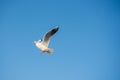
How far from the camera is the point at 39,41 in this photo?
457cm

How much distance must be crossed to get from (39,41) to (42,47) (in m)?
0.21

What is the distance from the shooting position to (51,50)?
13.8 feet

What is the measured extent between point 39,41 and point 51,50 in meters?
0.44

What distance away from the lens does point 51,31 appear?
4.22 meters

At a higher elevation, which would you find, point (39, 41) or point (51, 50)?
point (39, 41)

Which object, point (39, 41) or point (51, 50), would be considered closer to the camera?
point (51, 50)

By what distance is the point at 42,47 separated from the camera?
4.40 metres

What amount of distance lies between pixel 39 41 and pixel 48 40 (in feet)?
0.90

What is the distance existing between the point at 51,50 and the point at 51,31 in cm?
30

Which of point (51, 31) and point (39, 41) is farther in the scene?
point (39, 41)

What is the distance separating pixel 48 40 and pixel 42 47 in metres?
0.16

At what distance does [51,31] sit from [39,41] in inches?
17.5

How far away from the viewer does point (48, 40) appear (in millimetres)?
4355
